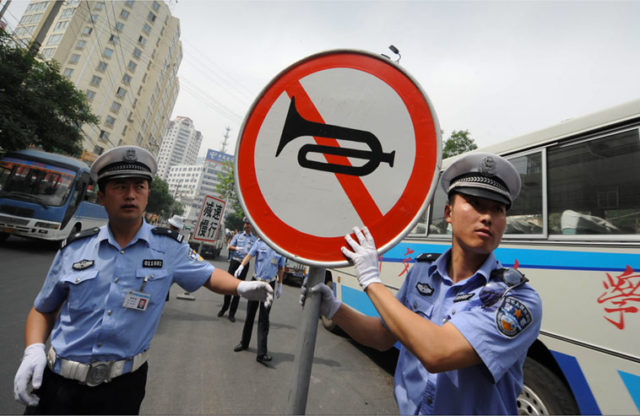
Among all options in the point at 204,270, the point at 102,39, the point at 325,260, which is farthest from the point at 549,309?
the point at 102,39

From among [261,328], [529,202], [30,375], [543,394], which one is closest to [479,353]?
[30,375]

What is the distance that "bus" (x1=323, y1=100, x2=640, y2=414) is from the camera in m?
2.11

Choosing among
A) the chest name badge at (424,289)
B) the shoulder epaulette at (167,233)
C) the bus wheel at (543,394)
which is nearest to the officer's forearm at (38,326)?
the shoulder epaulette at (167,233)

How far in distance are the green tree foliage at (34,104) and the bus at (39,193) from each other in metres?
2.77

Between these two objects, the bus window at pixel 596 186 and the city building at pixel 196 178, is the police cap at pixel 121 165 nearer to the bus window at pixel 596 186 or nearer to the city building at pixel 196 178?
the bus window at pixel 596 186

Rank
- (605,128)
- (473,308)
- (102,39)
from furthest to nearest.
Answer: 1. (102,39)
2. (605,128)
3. (473,308)

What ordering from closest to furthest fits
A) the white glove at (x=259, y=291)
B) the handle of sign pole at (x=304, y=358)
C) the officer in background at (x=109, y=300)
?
the handle of sign pole at (x=304, y=358)
the white glove at (x=259, y=291)
the officer in background at (x=109, y=300)

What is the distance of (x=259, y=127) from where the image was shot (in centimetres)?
101

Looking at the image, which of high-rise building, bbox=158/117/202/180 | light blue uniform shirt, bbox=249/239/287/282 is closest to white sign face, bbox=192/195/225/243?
light blue uniform shirt, bbox=249/239/287/282

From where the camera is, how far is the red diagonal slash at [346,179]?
0.98 metres

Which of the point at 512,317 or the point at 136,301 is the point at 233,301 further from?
the point at 512,317

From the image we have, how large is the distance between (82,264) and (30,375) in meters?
0.58

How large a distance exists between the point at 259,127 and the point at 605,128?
311 centimetres

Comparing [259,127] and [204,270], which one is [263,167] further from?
[204,270]
